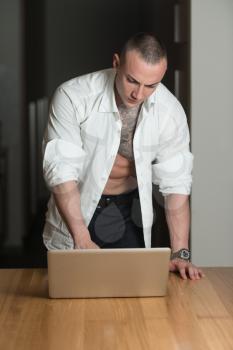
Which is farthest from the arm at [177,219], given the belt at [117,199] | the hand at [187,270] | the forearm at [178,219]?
the belt at [117,199]

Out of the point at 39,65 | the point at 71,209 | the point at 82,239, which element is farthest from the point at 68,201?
the point at 39,65

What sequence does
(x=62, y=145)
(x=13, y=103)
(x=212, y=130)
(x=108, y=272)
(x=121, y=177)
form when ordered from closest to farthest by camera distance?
(x=108, y=272) < (x=62, y=145) < (x=121, y=177) < (x=212, y=130) < (x=13, y=103)

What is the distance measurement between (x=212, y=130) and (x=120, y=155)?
0.96m

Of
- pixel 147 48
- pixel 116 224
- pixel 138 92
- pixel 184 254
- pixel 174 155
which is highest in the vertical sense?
pixel 147 48

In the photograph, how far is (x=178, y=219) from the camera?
2334mm

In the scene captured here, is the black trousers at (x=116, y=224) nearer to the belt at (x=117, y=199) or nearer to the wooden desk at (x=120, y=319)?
the belt at (x=117, y=199)

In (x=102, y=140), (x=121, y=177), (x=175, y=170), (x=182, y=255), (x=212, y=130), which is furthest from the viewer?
(x=212, y=130)

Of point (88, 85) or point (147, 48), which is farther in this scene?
point (88, 85)

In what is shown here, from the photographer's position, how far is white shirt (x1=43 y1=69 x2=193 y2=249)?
7.55 ft

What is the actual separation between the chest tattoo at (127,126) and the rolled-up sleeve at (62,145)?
223 millimetres

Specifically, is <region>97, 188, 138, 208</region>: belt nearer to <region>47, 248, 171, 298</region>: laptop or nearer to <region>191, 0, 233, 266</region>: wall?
<region>191, 0, 233, 266</region>: wall

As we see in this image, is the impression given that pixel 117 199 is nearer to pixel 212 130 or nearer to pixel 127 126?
pixel 127 126

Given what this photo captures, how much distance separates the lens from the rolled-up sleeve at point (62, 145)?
223cm

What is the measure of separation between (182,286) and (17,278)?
19.5 inches
